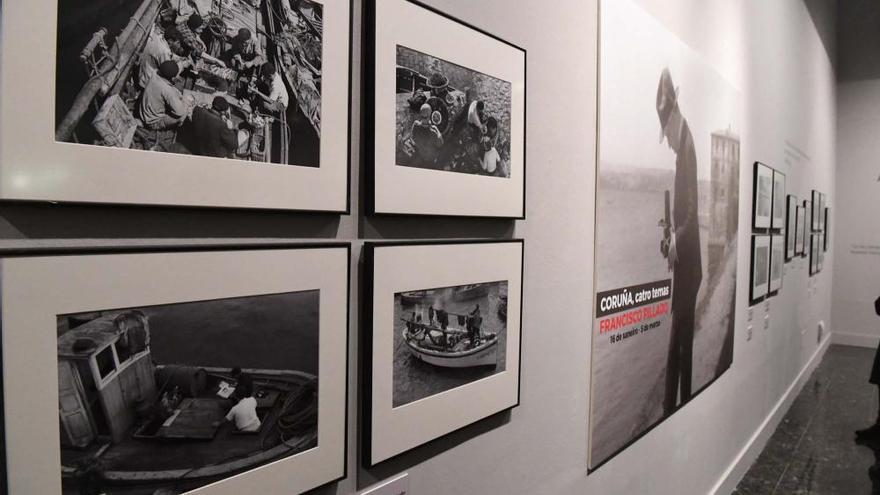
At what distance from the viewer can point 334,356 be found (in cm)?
111

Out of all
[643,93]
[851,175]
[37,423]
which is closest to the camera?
[37,423]

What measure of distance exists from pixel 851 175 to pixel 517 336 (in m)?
9.15

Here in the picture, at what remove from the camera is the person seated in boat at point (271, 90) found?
97 cm

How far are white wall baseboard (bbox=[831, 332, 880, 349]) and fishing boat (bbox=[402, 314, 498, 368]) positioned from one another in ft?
30.5

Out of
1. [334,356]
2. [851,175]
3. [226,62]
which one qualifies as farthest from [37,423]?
[851,175]

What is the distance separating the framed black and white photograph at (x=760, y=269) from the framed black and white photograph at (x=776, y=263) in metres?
0.12

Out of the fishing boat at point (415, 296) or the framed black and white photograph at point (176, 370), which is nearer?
the framed black and white photograph at point (176, 370)

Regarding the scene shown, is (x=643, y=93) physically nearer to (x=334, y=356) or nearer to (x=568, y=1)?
(x=568, y=1)

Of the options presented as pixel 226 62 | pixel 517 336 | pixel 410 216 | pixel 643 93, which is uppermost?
pixel 643 93

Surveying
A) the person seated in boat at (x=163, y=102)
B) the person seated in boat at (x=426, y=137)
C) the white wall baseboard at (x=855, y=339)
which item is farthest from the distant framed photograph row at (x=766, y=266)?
the white wall baseboard at (x=855, y=339)

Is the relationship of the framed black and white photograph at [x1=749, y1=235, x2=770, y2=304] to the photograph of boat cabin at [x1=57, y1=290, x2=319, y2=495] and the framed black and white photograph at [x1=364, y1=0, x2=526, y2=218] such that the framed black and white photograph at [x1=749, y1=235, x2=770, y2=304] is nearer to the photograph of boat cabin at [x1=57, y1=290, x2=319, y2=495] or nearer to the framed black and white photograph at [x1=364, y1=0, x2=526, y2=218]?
the framed black and white photograph at [x1=364, y1=0, x2=526, y2=218]

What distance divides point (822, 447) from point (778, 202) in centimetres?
203

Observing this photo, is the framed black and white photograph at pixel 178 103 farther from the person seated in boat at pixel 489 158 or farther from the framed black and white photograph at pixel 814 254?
the framed black and white photograph at pixel 814 254

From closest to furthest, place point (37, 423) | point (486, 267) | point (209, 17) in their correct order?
point (37, 423) < point (209, 17) < point (486, 267)
